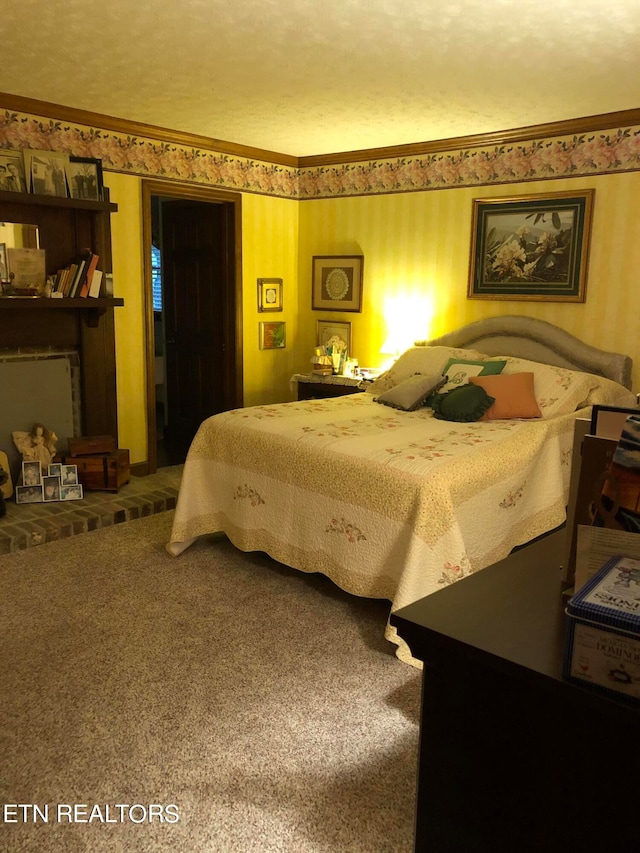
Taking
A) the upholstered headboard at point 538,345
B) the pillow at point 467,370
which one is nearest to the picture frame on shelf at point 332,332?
the upholstered headboard at point 538,345

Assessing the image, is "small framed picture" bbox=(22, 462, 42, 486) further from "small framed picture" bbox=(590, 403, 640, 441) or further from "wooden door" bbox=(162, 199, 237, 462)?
"small framed picture" bbox=(590, 403, 640, 441)

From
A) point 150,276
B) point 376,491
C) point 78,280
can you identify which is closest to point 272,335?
point 150,276

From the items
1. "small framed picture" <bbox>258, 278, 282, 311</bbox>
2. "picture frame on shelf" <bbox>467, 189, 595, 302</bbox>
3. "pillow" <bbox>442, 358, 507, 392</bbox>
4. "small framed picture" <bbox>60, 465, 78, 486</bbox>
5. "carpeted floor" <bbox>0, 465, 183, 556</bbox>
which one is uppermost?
"picture frame on shelf" <bbox>467, 189, 595, 302</bbox>

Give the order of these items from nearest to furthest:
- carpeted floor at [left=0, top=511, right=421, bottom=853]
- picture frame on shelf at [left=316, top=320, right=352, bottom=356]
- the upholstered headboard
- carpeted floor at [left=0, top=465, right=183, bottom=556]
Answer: carpeted floor at [left=0, top=511, right=421, bottom=853]
carpeted floor at [left=0, top=465, right=183, bottom=556]
the upholstered headboard
picture frame on shelf at [left=316, top=320, right=352, bottom=356]

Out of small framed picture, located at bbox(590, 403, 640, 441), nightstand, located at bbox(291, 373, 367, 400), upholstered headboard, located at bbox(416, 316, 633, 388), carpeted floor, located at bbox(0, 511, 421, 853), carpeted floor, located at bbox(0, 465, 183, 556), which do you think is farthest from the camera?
nightstand, located at bbox(291, 373, 367, 400)

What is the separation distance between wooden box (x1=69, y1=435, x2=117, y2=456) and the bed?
105 cm

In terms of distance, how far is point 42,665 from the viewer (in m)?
2.62

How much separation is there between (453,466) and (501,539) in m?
0.55

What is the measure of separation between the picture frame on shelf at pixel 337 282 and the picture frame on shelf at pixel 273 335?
34cm

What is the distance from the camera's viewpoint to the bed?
282 centimetres

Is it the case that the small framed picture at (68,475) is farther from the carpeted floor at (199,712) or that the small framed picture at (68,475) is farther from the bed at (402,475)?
the bed at (402,475)

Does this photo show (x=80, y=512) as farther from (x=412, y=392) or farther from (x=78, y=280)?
(x=412, y=392)

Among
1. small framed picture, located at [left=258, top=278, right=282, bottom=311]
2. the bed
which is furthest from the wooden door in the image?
the bed

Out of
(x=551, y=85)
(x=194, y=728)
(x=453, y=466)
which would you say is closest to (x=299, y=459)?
(x=453, y=466)
